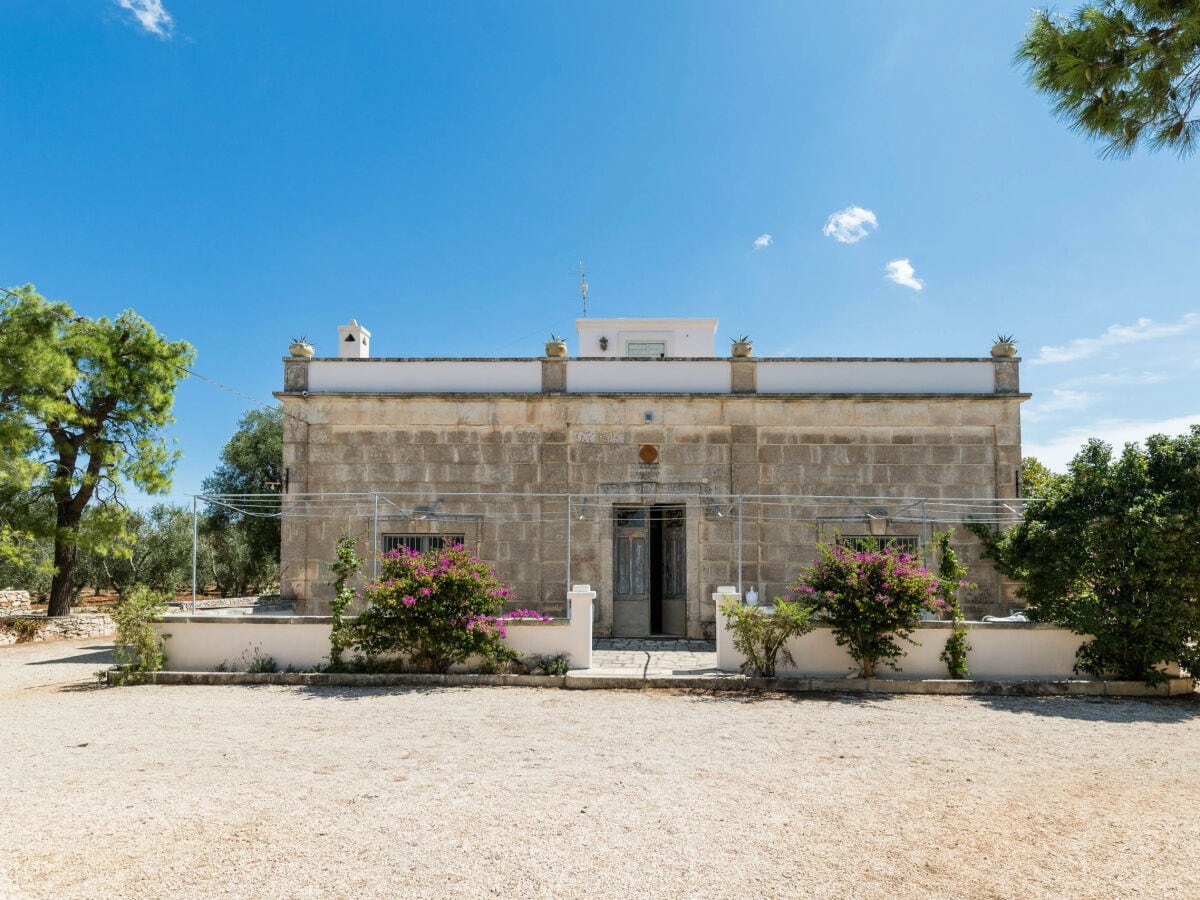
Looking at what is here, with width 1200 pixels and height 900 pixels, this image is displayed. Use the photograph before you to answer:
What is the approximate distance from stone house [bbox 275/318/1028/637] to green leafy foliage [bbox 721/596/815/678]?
3.07m

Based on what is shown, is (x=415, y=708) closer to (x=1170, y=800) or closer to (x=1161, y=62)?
(x=1170, y=800)

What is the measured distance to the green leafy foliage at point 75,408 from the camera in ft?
47.0

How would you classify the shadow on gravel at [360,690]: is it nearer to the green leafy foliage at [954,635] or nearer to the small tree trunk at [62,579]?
the green leafy foliage at [954,635]

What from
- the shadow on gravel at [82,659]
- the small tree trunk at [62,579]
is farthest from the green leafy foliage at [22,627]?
the shadow on gravel at [82,659]

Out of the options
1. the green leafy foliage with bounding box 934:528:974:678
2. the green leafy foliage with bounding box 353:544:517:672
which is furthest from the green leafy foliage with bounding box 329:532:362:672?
the green leafy foliage with bounding box 934:528:974:678

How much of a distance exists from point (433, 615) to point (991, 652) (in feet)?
23.7

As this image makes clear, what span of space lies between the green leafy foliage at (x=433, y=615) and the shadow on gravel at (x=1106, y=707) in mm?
6025

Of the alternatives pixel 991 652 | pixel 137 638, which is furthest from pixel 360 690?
pixel 991 652

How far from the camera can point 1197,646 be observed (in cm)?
828

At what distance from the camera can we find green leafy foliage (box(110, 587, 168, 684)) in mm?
9055

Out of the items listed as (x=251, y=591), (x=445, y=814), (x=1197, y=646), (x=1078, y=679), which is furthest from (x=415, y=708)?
(x=251, y=591)

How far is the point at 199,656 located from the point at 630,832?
7.70 metres

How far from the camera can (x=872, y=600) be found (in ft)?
27.8

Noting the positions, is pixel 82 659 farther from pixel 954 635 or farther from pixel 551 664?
pixel 954 635
